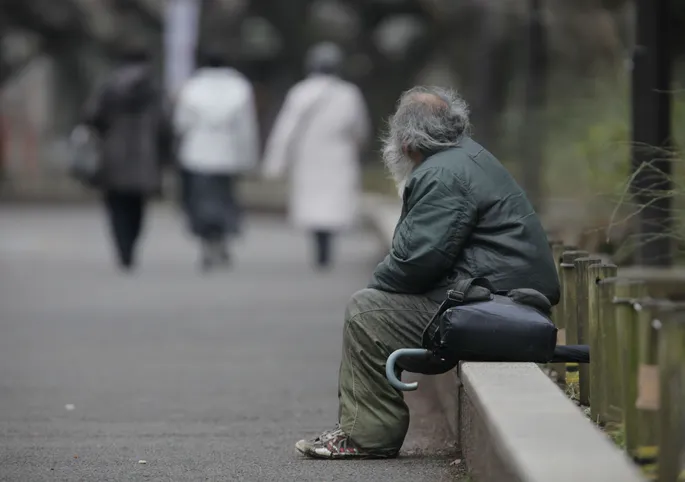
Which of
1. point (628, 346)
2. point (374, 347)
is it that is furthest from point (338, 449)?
point (628, 346)

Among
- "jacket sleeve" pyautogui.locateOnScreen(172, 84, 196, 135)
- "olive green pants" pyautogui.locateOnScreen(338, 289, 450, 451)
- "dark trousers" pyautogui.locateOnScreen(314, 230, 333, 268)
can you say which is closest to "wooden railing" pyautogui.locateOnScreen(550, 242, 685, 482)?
"olive green pants" pyautogui.locateOnScreen(338, 289, 450, 451)

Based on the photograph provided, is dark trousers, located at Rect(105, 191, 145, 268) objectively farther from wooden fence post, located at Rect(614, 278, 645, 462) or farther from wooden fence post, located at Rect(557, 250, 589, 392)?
wooden fence post, located at Rect(614, 278, 645, 462)

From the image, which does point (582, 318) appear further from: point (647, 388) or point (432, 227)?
point (647, 388)

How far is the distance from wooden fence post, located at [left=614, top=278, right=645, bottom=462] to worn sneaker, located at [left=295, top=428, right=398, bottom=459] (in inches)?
51.8

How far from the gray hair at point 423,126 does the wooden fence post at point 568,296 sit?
76cm

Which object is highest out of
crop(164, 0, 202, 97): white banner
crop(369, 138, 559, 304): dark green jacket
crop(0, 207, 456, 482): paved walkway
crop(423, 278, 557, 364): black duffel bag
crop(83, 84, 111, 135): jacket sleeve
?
crop(164, 0, 202, 97): white banner

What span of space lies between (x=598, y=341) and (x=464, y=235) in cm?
65

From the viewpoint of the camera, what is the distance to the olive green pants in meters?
6.39

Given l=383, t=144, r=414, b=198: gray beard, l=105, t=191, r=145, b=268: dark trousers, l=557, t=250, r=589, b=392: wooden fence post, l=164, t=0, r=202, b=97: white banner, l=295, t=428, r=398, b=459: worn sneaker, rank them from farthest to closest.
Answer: l=164, t=0, r=202, b=97: white banner, l=105, t=191, r=145, b=268: dark trousers, l=557, t=250, r=589, b=392: wooden fence post, l=383, t=144, r=414, b=198: gray beard, l=295, t=428, r=398, b=459: worn sneaker

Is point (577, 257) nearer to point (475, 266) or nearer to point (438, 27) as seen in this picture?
point (475, 266)

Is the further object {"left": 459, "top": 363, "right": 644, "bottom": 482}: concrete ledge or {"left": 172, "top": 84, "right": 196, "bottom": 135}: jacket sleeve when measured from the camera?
{"left": 172, "top": 84, "right": 196, "bottom": 135}: jacket sleeve

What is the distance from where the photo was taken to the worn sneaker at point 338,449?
257 inches

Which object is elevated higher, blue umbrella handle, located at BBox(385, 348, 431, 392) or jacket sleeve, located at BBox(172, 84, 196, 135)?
jacket sleeve, located at BBox(172, 84, 196, 135)

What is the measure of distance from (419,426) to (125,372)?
2.31 meters
